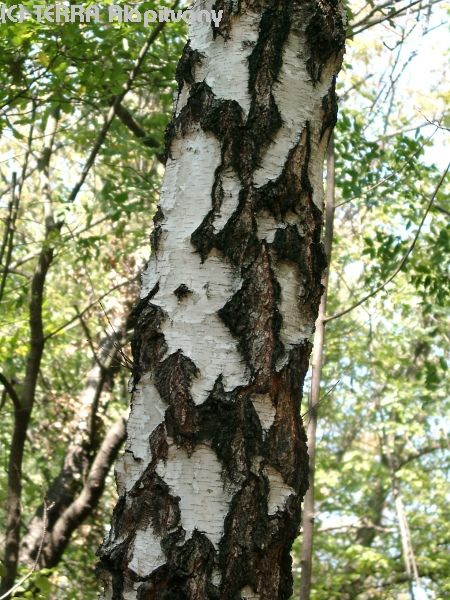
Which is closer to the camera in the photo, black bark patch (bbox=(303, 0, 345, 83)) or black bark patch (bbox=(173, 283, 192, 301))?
black bark patch (bbox=(173, 283, 192, 301))

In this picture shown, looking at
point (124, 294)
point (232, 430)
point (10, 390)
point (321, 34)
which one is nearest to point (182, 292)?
point (232, 430)

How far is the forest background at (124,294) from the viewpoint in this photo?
417 cm

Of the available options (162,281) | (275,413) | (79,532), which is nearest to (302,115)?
(162,281)

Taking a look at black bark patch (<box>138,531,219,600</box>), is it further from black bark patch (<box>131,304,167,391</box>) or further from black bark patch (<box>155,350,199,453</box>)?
black bark patch (<box>131,304,167,391</box>)

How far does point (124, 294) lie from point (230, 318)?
584 cm

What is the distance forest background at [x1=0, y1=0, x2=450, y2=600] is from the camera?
4168mm

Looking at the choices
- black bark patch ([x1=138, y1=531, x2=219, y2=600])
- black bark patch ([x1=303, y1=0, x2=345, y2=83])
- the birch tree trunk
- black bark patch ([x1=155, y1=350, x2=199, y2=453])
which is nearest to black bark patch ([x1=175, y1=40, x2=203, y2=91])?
the birch tree trunk

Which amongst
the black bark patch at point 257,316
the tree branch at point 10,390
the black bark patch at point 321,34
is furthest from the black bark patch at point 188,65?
the tree branch at point 10,390

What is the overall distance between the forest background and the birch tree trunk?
0.19 m

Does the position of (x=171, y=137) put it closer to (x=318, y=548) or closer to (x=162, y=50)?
(x=162, y=50)

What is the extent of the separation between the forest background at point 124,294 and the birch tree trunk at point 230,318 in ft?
0.62

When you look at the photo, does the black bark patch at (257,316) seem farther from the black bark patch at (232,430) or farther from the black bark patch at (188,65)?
the black bark patch at (188,65)

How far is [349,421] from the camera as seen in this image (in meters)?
13.6

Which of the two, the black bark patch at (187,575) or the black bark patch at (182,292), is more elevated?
the black bark patch at (182,292)
